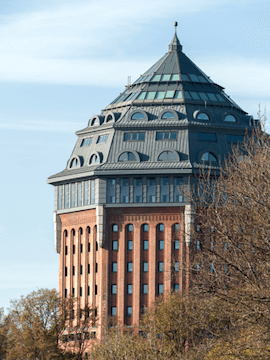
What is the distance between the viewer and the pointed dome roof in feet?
442

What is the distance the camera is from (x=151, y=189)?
409 ft

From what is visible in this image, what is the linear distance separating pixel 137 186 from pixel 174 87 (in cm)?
1866

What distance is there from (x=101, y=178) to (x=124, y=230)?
7.64 metres

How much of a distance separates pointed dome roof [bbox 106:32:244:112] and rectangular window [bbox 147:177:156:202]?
1458 centimetres

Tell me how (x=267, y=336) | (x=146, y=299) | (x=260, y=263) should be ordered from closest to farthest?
(x=267, y=336) → (x=260, y=263) → (x=146, y=299)

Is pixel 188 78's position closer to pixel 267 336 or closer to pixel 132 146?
pixel 132 146

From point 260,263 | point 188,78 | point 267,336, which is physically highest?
point 188,78

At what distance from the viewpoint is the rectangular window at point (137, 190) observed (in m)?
125

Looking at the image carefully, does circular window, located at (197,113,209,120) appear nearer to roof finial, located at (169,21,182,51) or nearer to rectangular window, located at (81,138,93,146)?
rectangular window, located at (81,138,93,146)

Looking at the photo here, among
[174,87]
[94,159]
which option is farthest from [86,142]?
[174,87]

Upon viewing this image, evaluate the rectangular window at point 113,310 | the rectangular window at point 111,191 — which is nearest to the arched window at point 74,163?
the rectangular window at point 111,191

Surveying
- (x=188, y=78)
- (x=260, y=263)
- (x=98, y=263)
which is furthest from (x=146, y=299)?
(x=260, y=263)

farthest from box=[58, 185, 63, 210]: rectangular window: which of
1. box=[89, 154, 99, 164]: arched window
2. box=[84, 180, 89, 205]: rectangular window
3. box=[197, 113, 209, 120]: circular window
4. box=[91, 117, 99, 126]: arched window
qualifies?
box=[197, 113, 209, 120]: circular window

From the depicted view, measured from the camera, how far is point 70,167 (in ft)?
442
